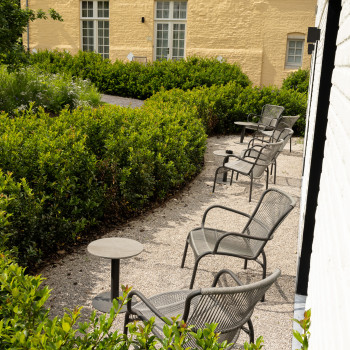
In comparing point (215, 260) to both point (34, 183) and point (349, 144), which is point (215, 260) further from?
point (349, 144)

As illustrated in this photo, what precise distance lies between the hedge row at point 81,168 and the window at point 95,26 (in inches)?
617

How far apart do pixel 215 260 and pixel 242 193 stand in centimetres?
263

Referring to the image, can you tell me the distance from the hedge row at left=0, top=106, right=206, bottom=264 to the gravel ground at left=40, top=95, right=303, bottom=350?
0.29 meters

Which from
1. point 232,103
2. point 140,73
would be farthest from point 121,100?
point 232,103

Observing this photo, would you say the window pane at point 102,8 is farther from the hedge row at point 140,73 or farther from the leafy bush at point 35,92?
the leafy bush at point 35,92

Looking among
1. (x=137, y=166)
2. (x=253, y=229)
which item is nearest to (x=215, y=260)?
(x=253, y=229)

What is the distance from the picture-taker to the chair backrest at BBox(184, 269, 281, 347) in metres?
2.63

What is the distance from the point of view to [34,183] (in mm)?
4926

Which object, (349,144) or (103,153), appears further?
(103,153)

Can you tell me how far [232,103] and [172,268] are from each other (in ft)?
28.2

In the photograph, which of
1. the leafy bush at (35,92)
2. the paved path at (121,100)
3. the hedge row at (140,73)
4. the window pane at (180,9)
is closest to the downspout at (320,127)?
the leafy bush at (35,92)

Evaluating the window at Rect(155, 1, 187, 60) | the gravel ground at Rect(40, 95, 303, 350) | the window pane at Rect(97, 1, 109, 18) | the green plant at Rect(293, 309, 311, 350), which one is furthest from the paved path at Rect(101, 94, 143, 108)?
the green plant at Rect(293, 309, 311, 350)

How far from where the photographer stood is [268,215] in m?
4.62

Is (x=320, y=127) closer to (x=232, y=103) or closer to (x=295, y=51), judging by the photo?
(x=232, y=103)
